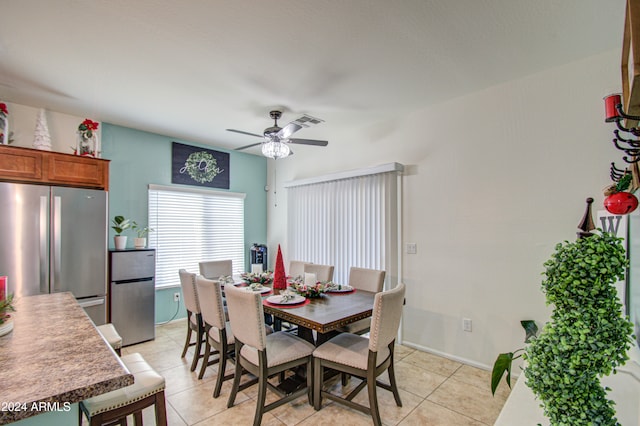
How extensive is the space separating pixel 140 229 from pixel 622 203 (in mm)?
4736

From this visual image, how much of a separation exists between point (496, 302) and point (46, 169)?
4760mm

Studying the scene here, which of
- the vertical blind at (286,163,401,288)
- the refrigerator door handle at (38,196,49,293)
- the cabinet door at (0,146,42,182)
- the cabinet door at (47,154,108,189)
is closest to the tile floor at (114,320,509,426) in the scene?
the vertical blind at (286,163,401,288)

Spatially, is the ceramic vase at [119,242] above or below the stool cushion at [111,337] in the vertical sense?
above

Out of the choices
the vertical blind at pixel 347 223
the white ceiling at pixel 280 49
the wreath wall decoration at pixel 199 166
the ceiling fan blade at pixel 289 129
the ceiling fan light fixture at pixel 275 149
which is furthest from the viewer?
the wreath wall decoration at pixel 199 166

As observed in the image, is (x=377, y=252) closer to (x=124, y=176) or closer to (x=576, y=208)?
(x=576, y=208)

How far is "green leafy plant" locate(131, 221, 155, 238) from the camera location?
4.07 m

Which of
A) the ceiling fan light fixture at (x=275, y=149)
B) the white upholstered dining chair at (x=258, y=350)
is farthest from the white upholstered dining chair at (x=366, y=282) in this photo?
the ceiling fan light fixture at (x=275, y=149)

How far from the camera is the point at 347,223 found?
420 centimetres

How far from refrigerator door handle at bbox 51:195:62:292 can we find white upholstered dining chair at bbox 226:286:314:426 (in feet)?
7.08

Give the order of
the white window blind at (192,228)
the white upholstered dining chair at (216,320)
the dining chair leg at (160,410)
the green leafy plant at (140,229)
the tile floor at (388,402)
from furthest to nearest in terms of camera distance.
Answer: the white window blind at (192,228)
the green leafy plant at (140,229)
the white upholstered dining chair at (216,320)
the tile floor at (388,402)
the dining chair leg at (160,410)

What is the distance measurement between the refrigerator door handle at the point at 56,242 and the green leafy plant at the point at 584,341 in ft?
13.1

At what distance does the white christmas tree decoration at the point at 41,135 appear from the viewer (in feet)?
10.5

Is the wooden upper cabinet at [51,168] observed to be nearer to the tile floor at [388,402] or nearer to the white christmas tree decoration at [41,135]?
the white christmas tree decoration at [41,135]

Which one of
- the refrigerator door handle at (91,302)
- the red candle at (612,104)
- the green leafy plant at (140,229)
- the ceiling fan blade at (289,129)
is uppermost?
the ceiling fan blade at (289,129)
